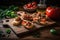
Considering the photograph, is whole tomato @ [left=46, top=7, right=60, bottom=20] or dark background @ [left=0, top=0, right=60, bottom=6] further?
dark background @ [left=0, top=0, right=60, bottom=6]

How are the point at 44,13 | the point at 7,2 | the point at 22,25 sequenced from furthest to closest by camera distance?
1. the point at 7,2
2. the point at 44,13
3. the point at 22,25

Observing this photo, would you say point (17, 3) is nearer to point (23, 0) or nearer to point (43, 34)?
point (23, 0)

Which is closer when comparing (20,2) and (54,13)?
(54,13)

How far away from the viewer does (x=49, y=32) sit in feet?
4.28

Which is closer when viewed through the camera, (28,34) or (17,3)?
(28,34)

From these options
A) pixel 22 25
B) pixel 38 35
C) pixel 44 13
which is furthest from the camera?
pixel 44 13

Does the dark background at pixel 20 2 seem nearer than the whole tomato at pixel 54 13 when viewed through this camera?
No

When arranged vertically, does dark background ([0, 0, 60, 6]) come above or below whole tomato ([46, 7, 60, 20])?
above

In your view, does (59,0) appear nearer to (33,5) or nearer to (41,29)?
(33,5)

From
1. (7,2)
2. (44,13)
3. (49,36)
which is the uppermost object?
(7,2)

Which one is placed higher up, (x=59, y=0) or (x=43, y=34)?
(x=59, y=0)

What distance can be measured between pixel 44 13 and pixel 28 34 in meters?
0.41

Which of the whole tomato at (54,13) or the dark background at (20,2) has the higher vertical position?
the dark background at (20,2)

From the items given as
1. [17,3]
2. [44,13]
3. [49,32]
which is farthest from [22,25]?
[17,3]
